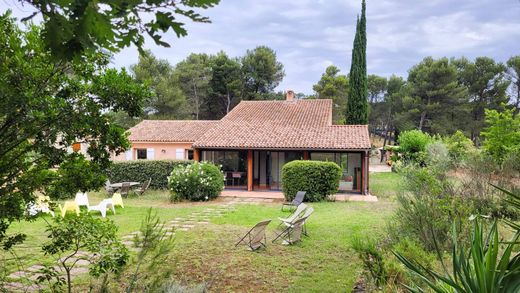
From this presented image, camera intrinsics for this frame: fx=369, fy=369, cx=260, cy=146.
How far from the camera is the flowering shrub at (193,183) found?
693 inches

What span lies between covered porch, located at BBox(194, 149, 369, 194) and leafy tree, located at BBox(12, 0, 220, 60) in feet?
64.7

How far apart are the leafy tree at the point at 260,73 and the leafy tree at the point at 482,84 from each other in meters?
25.7

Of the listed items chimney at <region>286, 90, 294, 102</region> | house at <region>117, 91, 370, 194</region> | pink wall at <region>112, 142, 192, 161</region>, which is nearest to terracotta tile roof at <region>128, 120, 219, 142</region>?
house at <region>117, 91, 370, 194</region>

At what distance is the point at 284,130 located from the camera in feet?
78.7

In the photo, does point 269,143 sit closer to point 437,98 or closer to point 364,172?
point 364,172

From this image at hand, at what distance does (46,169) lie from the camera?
465cm

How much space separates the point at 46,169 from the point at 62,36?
3595 millimetres

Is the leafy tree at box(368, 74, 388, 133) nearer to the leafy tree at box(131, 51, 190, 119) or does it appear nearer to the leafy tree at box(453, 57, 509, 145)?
the leafy tree at box(453, 57, 509, 145)

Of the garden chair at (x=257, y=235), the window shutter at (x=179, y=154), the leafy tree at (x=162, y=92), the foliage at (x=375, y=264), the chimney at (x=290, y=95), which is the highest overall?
the leafy tree at (x=162, y=92)

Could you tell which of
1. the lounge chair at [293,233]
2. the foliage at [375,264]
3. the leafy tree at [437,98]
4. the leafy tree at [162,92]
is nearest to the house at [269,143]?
the lounge chair at [293,233]

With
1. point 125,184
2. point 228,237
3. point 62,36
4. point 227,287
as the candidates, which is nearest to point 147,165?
point 125,184

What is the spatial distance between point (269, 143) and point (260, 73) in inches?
1182

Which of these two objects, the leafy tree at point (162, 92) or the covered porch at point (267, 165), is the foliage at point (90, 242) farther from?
the leafy tree at point (162, 92)

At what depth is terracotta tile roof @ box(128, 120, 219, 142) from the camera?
29.4 m
